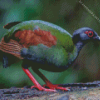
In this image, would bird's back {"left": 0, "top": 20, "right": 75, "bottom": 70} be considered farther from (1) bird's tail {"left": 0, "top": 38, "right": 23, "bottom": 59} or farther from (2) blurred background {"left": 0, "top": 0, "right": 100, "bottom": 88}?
(2) blurred background {"left": 0, "top": 0, "right": 100, "bottom": 88}

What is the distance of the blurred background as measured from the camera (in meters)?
4.58

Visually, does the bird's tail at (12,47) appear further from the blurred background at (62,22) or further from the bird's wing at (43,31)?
the blurred background at (62,22)

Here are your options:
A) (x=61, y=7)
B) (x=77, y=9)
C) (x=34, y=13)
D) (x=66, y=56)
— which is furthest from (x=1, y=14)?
(x=66, y=56)

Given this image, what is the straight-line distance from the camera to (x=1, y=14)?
464 cm

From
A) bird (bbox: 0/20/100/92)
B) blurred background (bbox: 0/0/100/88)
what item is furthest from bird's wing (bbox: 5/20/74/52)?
blurred background (bbox: 0/0/100/88)

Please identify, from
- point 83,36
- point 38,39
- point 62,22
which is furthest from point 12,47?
point 62,22

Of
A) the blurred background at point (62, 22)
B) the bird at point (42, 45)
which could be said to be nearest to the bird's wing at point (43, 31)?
the bird at point (42, 45)

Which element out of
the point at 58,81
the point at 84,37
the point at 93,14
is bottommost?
the point at 58,81

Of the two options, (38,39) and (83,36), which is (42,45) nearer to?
(38,39)

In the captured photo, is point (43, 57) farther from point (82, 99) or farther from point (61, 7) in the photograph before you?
point (61, 7)

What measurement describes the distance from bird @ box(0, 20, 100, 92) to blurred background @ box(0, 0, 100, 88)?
125 cm

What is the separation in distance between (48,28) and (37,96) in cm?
87

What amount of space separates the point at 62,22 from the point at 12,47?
1805 mm

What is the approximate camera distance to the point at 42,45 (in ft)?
10.5
